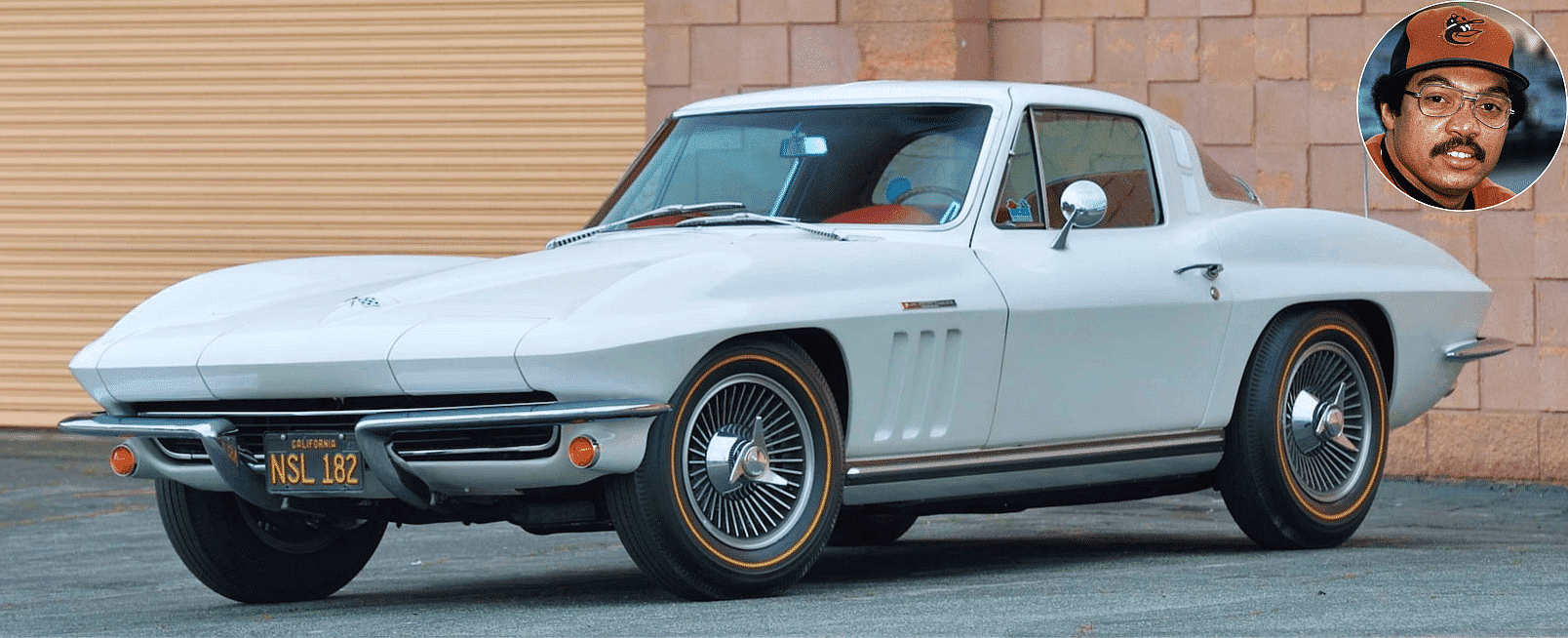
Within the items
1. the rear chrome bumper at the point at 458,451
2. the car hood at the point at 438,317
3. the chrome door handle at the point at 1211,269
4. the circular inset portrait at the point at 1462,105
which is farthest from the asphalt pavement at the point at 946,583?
the circular inset portrait at the point at 1462,105

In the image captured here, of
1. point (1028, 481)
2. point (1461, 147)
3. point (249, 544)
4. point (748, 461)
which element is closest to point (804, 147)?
point (1028, 481)

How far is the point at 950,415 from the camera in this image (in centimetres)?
584

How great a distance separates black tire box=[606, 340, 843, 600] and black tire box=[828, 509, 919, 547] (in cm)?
226

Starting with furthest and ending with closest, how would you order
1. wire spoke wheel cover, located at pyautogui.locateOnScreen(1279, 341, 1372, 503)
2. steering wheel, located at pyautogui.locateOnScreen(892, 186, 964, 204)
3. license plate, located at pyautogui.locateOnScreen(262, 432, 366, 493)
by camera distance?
wire spoke wheel cover, located at pyautogui.locateOnScreen(1279, 341, 1372, 503) < steering wheel, located at pyautogui.locateOnScreen(892, 186, 964, 204) < license plate, located at pyautogui.locateOnScreen(262, 432, 366, 493)

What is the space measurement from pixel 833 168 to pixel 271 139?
7.01m

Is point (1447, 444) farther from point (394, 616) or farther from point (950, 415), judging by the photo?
point (394, 616)

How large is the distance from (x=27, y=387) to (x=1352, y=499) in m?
8.65

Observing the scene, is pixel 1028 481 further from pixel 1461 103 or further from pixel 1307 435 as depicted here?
pixel 1461 103

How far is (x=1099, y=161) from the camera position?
6.73 meters

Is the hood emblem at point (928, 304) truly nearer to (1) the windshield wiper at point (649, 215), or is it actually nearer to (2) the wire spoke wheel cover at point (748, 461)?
(2) the wire spoke wheel cover at point (748, 461)

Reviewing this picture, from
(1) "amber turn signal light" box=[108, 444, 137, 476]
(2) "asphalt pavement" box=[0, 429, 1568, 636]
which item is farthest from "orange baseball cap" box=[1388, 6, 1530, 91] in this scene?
(1) "amber turn signal light" box=[108, 444, 137, 476]

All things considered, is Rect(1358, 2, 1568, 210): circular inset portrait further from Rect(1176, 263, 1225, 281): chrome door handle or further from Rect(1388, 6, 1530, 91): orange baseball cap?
Rect(1176, 263, 1225, 281): chrome door handle

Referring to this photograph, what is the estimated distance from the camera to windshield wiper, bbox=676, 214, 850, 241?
594 centimetres

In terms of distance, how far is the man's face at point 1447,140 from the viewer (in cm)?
1062
